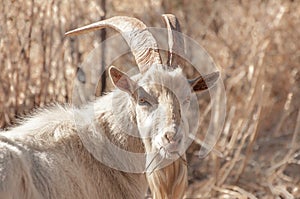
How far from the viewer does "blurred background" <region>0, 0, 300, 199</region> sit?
8.07 m

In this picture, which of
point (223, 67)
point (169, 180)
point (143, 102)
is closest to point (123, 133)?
point (143, 102)

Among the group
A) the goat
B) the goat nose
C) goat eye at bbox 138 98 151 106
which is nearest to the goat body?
the goat

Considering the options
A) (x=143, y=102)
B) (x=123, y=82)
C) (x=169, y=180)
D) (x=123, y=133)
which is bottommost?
(x=169, y=180)

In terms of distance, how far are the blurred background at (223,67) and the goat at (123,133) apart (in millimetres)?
2211

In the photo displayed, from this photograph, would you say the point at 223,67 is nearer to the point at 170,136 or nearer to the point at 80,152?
the point at 80,152

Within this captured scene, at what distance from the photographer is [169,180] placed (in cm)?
572

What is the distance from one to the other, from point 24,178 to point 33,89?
3.43m

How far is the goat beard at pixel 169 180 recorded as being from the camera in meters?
5.65

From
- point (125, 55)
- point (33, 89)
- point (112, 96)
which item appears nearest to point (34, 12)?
point (33, 89)

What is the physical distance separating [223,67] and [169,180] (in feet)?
15.3

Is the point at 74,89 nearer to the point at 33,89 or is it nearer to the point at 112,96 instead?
the point at 33,89

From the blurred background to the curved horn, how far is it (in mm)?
2233

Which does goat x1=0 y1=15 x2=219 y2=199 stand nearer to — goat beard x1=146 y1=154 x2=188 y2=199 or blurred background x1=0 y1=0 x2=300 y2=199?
goat beard x1=146 y1=154 x2=188 y2=199

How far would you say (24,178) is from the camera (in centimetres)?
473
